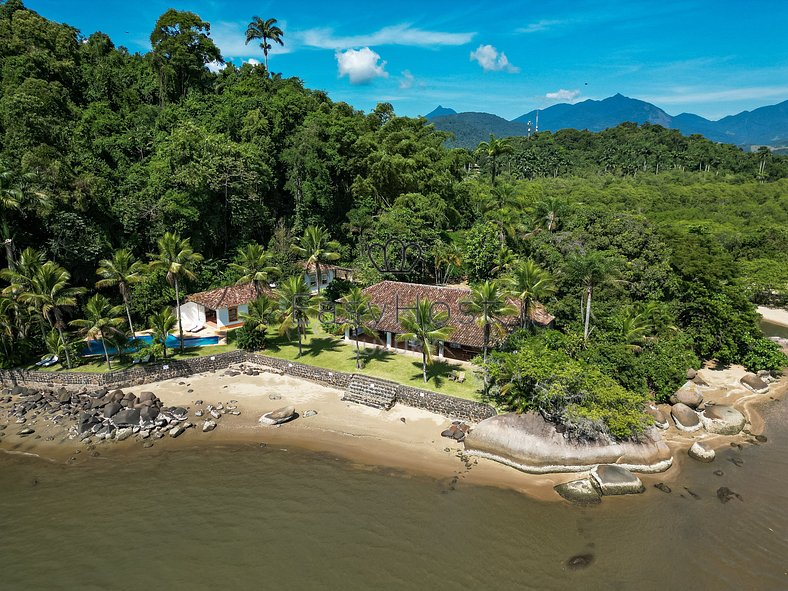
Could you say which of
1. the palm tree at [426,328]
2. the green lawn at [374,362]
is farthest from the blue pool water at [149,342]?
the palm tree at [426,328]

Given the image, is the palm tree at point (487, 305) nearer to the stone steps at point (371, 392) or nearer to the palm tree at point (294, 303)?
the stone steps at point (371, 392)

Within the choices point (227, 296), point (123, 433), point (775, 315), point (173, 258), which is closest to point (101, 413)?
point (123, 433)

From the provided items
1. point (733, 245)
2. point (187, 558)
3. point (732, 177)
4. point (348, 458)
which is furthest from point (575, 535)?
point (732, 177)

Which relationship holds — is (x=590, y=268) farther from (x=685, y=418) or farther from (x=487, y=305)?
(x=685, y=418)

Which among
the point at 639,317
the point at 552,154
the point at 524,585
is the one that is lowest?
the point at 524,585

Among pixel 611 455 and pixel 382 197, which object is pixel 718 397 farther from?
pixel 382 197

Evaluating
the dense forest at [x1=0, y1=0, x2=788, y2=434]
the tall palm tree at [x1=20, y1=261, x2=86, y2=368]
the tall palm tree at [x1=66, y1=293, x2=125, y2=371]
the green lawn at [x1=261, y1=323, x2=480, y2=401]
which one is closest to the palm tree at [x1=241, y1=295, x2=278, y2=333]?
the green lawn at [x1=261, y1=323, x2=480, y2=401]

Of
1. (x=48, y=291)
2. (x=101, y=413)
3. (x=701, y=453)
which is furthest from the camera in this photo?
(x=48, y=291)
